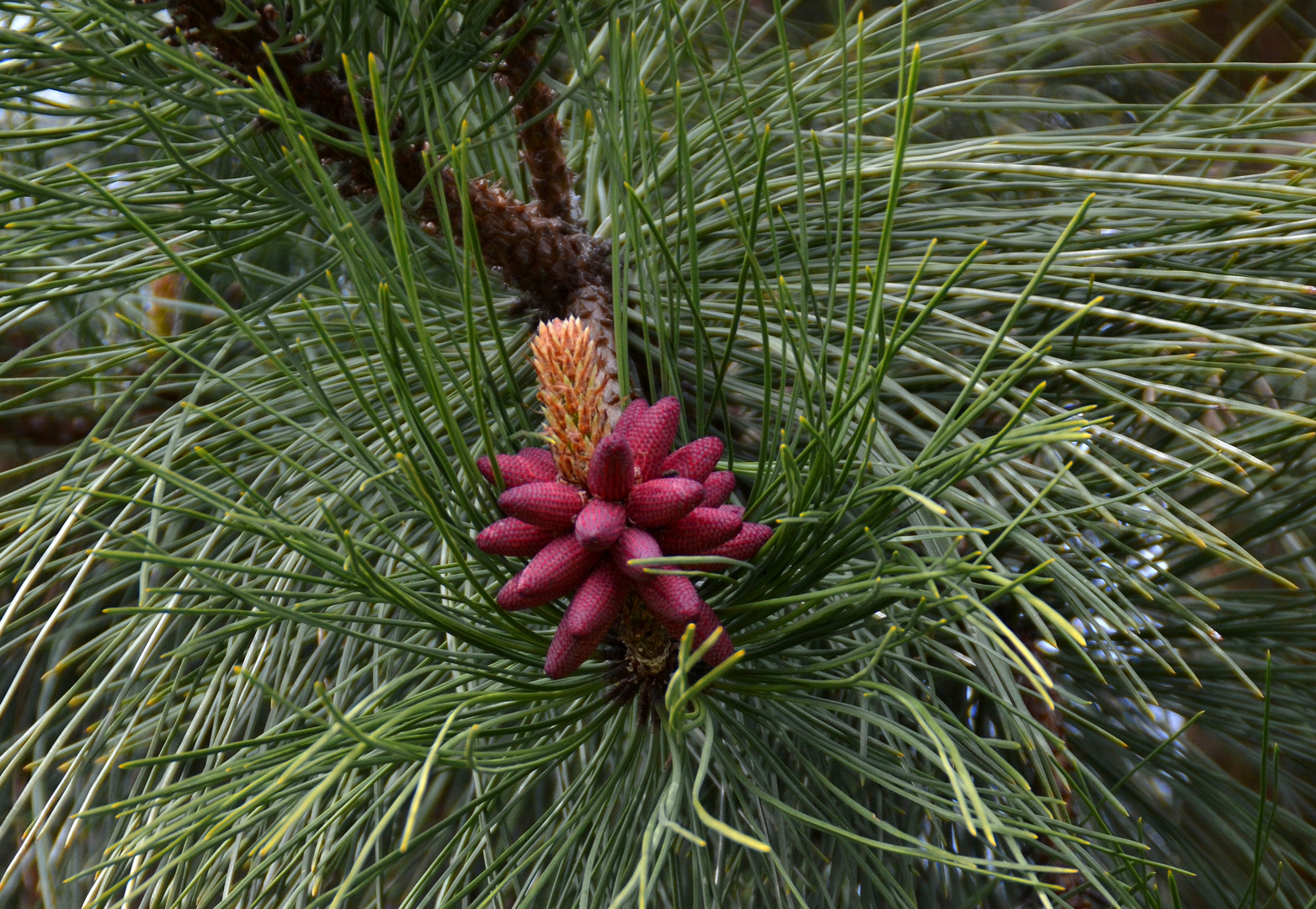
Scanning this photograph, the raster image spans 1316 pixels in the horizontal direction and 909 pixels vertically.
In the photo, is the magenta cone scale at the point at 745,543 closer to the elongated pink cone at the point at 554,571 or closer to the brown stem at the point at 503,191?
the elongated pink cone at the point at 554,571

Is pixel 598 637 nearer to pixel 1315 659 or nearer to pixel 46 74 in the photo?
pixel 46 74

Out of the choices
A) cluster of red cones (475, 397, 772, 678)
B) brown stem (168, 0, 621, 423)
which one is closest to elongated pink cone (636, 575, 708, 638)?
cluster of red cones (475, 397, 772, 678)

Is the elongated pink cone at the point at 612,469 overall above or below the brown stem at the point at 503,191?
below

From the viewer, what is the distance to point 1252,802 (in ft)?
3.15

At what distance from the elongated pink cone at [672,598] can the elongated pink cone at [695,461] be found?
2.7 inches

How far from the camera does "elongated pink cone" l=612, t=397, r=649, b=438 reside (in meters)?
0.57

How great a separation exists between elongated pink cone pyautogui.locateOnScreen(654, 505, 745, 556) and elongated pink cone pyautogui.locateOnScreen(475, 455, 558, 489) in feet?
0.26

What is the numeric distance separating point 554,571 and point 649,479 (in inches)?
3.2

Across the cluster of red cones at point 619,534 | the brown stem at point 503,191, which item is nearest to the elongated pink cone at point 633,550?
the cluster of red cones at point 619,534

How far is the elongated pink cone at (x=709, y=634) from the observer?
538 mm

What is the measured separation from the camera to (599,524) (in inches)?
20.2

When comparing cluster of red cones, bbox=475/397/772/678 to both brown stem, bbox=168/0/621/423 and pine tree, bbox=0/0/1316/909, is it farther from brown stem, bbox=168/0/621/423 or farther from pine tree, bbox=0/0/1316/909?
brown stem, bbox=168/0/621/423

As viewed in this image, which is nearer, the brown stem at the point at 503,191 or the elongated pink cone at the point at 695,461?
the elongated pink cone at the point at 695,461

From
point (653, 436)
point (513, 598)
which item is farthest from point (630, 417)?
point (513, 598)
